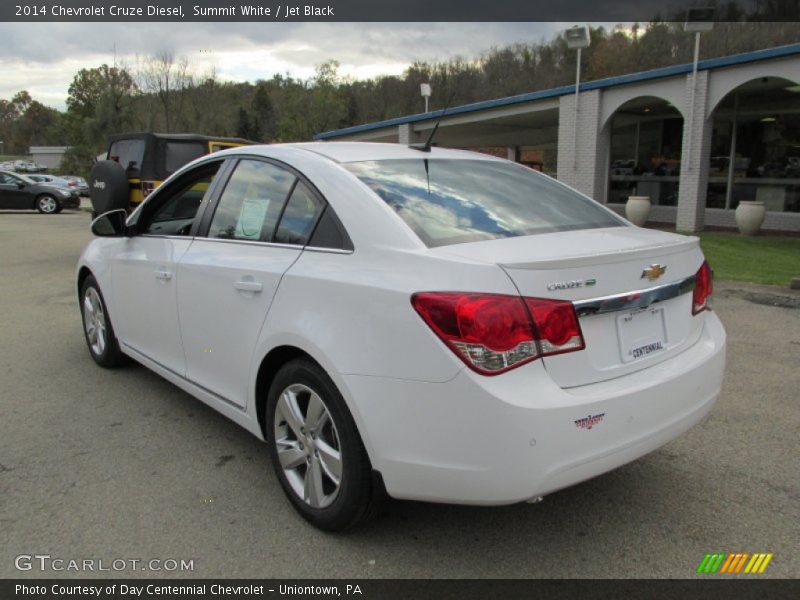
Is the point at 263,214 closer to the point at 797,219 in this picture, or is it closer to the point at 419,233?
the point at 419,233

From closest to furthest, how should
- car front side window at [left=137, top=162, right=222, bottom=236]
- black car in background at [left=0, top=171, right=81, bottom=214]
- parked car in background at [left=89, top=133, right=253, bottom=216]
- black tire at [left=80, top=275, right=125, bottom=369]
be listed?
car front side window at [left=137, top=162, right=222, bottom=236], black tire at [left=80, top=275, right=125, bottom=369], parked car in background at [left=89, top=133, right=253, bottom=216], black car in background at [left=0, top=171, right=81, bottom=214]

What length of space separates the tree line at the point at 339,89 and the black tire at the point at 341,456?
102ft

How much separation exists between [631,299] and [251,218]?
189 cm

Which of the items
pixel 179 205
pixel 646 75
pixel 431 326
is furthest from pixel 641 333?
pixel 646 75

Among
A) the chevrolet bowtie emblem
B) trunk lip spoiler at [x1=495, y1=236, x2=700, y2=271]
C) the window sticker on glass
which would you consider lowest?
the chevrolet bowtie emblem

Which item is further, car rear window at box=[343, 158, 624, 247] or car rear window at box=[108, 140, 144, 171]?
car rear window at box=[108, 140, 144, 171]

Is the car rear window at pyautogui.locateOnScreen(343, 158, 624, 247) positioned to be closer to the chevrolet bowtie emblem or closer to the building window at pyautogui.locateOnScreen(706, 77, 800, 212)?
the chevrolet bowtie emblem

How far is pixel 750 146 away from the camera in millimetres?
16312

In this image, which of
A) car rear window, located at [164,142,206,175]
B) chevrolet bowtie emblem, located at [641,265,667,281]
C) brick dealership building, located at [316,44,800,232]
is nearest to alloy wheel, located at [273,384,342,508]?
chevrolet bowtie emblem, located at [641,265,667,281]

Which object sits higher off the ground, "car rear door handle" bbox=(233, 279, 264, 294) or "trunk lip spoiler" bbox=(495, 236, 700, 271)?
"trunk lip spoiler" bbox=(495, 236, 700, 271)

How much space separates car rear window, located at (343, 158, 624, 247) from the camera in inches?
104

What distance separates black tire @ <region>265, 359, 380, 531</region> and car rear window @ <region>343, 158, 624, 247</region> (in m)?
0.72

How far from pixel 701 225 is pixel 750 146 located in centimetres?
320

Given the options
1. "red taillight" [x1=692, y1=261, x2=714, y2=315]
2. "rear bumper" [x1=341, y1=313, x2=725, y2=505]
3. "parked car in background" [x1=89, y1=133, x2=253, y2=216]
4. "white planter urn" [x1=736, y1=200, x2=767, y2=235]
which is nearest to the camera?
"rear bumper" [x1=341, y1=313, x2=725, y2=505]
